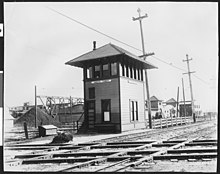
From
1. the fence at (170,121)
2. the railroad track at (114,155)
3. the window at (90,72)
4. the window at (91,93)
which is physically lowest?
the railroad track at (114,155)

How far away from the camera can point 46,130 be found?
619cm

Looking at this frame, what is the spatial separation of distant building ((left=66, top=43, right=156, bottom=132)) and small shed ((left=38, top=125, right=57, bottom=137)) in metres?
0.56

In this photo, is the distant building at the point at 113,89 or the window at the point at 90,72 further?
the window at the point at 90,72

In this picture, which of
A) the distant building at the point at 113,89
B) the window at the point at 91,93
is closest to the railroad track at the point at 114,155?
the distant building at the point at 113,89

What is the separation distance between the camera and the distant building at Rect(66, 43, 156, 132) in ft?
21.0

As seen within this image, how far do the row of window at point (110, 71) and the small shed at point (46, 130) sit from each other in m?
1.08

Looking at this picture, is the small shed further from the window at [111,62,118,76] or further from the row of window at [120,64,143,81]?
the window at [111,62,118,76]

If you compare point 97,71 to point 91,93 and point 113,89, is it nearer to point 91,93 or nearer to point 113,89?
point 113,89

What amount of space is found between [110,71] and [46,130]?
1.94 metres

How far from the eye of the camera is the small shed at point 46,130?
6094 millimetres

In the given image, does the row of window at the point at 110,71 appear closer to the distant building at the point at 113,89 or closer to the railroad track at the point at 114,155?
the distant building at the point at 113,89

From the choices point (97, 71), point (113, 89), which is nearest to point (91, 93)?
point (97, 71)

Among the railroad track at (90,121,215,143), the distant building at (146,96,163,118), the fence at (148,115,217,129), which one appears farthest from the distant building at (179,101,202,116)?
the distant building at (146,96,163,118)

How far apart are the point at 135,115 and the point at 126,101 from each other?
1.02 ft
